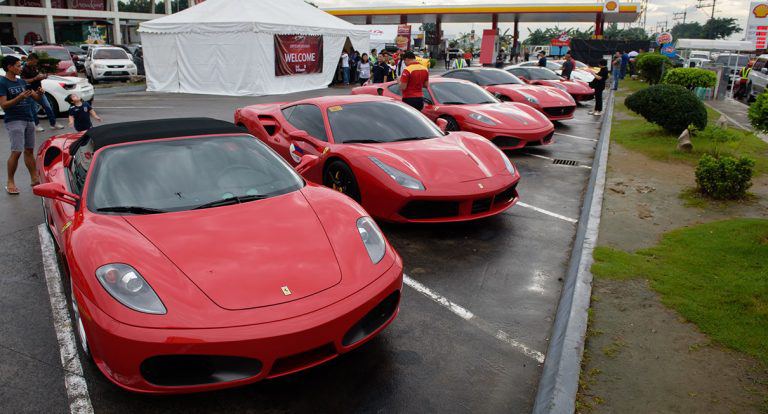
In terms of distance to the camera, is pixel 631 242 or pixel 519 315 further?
pixel 631 242

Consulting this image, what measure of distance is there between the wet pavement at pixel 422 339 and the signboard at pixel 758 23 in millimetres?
20312

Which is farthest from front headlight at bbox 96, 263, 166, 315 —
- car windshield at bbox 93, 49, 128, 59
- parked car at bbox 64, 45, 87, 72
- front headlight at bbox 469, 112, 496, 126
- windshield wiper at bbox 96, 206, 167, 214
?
parked car at bbox 64, 45, 87, 72

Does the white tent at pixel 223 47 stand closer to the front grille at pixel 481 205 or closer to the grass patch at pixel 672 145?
the grass patch at pixel 672 145

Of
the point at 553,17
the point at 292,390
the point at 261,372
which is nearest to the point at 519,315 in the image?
the point at 292,390

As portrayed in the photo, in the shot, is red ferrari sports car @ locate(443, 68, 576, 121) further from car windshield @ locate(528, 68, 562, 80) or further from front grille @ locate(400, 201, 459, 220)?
front grille @ locate(400, 201, 459, 220)

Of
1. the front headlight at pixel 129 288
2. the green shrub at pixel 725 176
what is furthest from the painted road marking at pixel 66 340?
the green shrub at pixel 725 176

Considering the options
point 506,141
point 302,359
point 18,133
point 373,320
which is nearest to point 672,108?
point 506,141

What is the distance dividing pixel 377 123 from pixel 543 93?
24.3 ft

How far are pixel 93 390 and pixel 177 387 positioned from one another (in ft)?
2.35

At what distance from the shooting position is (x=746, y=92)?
18.4m

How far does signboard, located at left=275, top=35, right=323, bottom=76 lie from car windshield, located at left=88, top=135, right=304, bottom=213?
16.5 m

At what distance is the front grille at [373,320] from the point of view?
2851mm

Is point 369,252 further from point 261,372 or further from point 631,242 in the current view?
point 631,242

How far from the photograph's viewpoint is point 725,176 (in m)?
6.22
